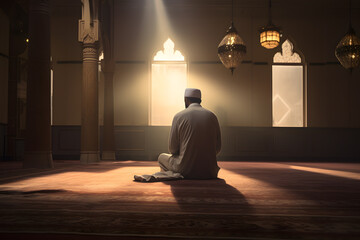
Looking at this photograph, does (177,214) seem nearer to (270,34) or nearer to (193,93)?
Result: (193,93)

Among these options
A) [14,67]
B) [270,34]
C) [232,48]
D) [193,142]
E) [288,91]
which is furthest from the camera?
[288,91]

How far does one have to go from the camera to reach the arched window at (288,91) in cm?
1100

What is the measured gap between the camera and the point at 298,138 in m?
10.8

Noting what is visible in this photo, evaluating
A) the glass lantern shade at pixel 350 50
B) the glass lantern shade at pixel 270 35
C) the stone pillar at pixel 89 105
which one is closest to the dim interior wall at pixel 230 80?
the stone pillar at pixel 89 105

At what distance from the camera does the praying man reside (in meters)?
4.23

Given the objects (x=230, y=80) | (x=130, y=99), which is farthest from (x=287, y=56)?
(x=130, y=99)

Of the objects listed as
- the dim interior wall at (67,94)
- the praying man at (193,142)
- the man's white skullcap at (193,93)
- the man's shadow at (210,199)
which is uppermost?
the dim interior wall at (67,94)

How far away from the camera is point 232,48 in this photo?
767 centimetres

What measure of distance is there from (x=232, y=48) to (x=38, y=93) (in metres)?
3.90

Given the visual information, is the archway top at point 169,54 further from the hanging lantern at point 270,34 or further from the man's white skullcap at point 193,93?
the man's white skullcap at point 193,93

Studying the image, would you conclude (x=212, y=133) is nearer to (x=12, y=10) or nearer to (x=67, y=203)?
(x=67, y=203)

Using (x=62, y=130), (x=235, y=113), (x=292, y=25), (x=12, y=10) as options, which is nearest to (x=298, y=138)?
(x=235, y=113)

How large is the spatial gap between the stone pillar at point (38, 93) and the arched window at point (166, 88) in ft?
16.9

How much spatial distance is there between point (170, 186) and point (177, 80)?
302 inches
